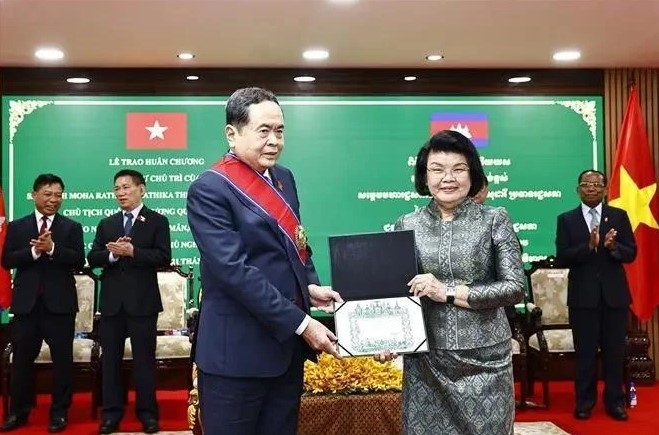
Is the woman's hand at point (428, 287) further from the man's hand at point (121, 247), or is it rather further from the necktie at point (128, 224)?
the necktie at point (128, 224)

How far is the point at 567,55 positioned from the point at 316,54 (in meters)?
2.00

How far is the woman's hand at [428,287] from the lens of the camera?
2082 mm

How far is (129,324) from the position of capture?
4.88m

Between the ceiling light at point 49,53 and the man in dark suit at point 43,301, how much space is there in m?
1.41

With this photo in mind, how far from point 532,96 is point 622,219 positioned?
6.59 feet

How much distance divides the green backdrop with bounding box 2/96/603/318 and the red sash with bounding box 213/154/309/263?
4.51m

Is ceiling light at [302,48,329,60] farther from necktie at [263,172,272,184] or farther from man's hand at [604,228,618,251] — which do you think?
necktie at [263,172,272,184]

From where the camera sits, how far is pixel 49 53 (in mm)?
5992

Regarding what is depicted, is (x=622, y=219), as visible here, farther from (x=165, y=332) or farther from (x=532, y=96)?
(x=165, y=332)

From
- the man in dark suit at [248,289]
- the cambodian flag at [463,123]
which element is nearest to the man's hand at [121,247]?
the man in dark suit at [248,289]

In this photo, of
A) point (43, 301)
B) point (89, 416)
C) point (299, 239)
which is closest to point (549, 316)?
point (89, 416)

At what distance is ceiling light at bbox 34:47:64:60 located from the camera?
5.87m

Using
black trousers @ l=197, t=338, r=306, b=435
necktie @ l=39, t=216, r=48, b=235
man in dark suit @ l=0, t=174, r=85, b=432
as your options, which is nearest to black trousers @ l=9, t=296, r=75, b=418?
man in dark suit @ l=0, t=174, r=85, b=432

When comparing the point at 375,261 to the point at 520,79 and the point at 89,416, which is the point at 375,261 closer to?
the point at 89,416
